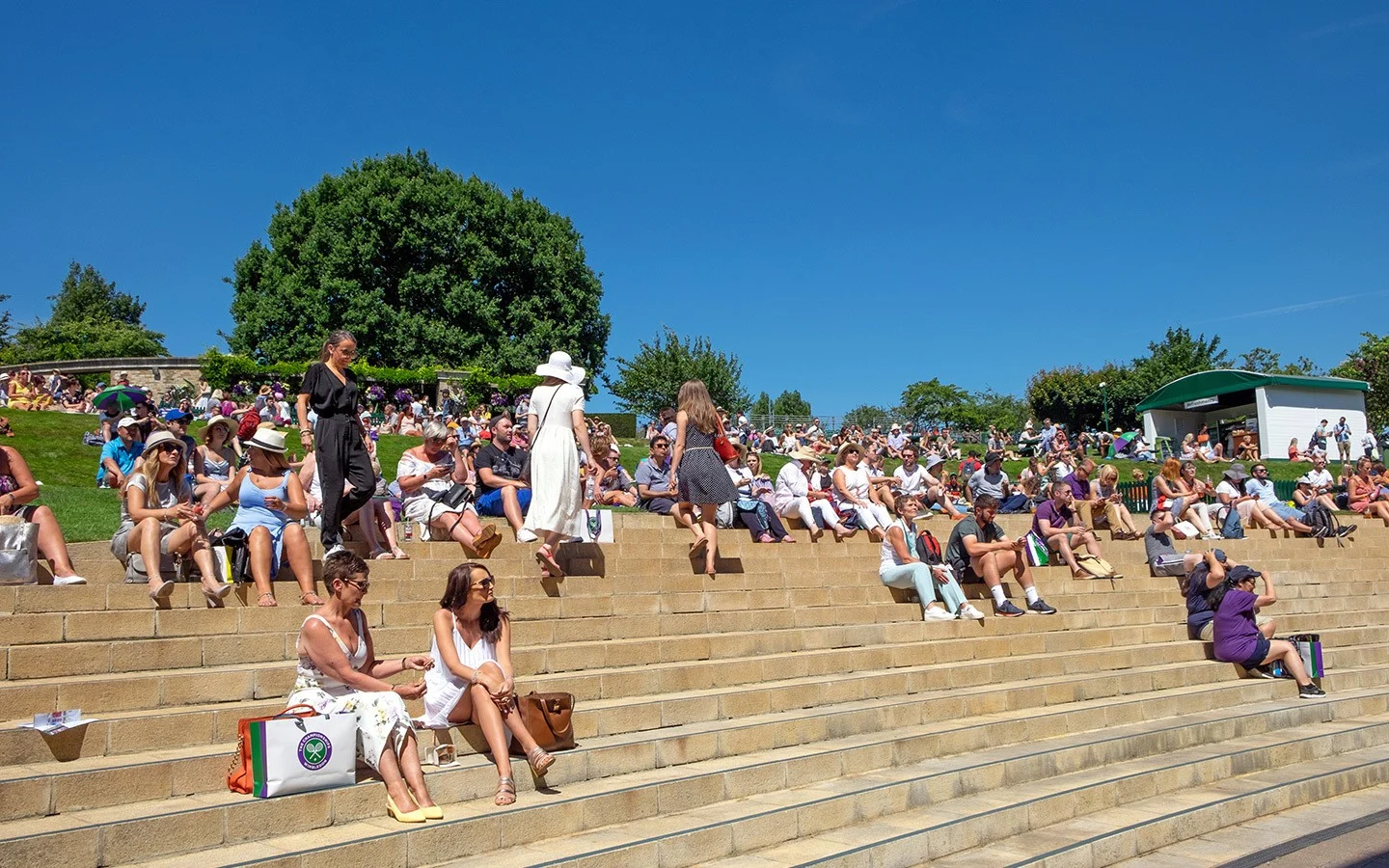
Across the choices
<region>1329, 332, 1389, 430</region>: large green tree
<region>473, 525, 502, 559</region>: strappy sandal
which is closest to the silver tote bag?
<region>473, 525, 502, 559</region>: strappy sandal

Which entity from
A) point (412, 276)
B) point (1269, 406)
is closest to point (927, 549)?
point (1269, 406)

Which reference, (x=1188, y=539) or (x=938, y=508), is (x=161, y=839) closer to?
(x=938, y=508)

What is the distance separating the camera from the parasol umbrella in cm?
1282

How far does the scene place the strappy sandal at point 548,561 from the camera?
848 centimetres

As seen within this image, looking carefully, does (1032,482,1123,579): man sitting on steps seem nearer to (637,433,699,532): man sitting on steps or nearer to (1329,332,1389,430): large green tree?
(637,433,699,532): man sitting on steps

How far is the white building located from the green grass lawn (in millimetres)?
5432

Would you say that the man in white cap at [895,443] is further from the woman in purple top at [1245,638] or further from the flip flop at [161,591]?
the flip flop at [161,591]

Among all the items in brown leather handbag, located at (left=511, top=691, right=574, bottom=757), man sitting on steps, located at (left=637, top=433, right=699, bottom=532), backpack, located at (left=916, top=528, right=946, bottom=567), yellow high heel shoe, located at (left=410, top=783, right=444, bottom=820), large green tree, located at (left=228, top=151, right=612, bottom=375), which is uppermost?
large green tree, located at (left=228, top=151, right=612, bottom=375)

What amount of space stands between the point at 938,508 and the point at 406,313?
1131 inches

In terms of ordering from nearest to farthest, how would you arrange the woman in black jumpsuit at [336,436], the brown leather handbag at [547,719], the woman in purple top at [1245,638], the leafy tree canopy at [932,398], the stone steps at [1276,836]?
the brown leather handbag at [547,719], the stone steps at [1276,836], the woman in black jumpsuit at [336,436], the woman in purple top at [1245,638], the leafy tree canopy at [932,398]

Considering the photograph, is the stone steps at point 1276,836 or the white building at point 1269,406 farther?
the white building at point 1269,406

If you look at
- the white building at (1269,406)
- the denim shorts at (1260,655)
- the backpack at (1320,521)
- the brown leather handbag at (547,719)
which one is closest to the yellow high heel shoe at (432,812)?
the brown leather handbag at (547,719)

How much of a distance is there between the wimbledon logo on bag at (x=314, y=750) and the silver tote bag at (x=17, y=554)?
279cm

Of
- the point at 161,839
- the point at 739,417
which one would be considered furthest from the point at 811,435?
the point at 161,839
